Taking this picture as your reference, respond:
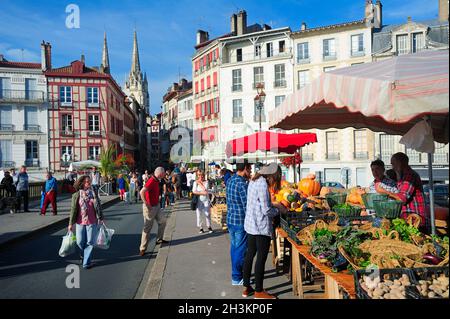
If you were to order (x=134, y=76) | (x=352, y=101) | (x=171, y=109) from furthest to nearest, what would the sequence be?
(x=134, y=76)
(x=171, y=109)
(x=352, y=101)

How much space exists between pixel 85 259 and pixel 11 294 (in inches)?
63.1

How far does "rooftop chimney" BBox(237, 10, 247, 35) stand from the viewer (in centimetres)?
4306

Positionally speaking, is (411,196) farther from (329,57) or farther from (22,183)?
(329,57)

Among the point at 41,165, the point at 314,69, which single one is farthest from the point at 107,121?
the point at 314,69

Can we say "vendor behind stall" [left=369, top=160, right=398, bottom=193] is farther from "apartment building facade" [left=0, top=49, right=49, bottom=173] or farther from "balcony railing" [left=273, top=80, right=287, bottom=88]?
"apartment building facade" [left=0, top=49, right=49, bottom=173]

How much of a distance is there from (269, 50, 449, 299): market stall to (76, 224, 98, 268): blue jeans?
3794mm

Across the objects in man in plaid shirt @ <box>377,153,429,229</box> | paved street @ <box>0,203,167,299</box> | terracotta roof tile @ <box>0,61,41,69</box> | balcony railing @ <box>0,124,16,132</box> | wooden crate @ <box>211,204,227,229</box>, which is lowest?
paved street @ <box>0,203,167,299</box>

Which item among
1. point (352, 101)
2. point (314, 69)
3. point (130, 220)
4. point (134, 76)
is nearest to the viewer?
point (352, 101)

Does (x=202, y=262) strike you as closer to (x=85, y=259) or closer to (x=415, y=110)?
(x=85, y=259)

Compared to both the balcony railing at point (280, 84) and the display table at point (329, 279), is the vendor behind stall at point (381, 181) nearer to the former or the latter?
the display table at point (329, 279)

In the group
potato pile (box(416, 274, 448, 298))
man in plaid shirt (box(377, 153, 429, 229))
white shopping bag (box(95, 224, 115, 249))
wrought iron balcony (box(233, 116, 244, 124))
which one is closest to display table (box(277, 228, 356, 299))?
potato pile (box(416, 274, 448, 298))

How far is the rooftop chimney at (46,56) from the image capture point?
4012cm

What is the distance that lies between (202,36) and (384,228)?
164ft
